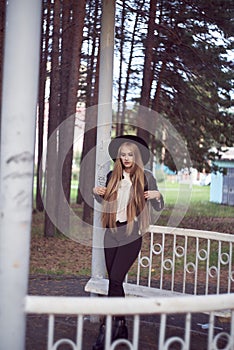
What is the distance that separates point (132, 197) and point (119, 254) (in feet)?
1.59

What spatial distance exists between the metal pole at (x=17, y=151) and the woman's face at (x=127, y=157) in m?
1.90

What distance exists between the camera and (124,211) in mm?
4590

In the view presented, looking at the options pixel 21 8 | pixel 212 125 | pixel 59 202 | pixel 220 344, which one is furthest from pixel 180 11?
pixel 21 8

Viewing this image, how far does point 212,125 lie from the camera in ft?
56.7

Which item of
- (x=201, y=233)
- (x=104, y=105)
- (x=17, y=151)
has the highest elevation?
(x=104, y=105)

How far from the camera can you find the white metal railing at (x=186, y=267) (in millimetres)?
Result: 5348

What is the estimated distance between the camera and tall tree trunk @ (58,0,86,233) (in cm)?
1166

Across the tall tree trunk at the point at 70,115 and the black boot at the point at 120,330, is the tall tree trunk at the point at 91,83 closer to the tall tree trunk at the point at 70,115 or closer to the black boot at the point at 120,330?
the tall tree trunk at the point at 70,115

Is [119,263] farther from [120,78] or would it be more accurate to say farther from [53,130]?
[120,78]

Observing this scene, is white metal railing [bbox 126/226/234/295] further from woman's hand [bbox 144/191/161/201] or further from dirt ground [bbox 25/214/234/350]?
woman's hand [bbox 144/191/161/201]

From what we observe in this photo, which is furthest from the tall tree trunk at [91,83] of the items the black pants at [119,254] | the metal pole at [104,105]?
the black pants at [119,254]

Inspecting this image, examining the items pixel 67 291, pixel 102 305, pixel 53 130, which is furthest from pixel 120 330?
pixel 53 130

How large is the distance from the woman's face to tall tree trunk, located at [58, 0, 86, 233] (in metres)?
7.20

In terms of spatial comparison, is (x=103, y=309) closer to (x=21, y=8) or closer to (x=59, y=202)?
(x=21, y=8)
